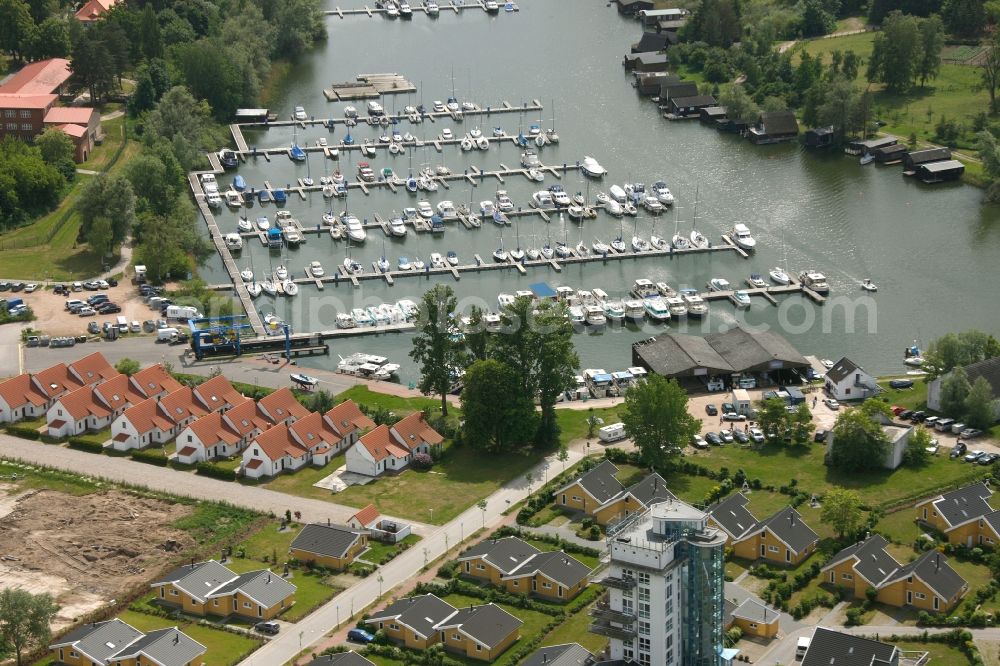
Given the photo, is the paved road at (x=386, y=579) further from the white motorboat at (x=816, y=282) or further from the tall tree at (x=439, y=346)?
the white motorboat at (x=816, y=282)

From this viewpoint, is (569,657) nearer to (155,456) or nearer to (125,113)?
(155,456)

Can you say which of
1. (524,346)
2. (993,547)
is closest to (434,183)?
(524,346)

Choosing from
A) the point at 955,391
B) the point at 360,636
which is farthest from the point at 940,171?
the point at 360,636

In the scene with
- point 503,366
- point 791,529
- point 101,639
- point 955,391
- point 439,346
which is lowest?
point 791,529

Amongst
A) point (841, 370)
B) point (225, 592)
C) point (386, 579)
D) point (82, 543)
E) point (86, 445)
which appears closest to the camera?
point (225, 592)

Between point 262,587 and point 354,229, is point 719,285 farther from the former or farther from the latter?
point 262,587

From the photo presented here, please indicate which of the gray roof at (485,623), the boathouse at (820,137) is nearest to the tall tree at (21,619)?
the gray roof at (485,623)

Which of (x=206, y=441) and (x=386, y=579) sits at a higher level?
(x=206, y=441)
